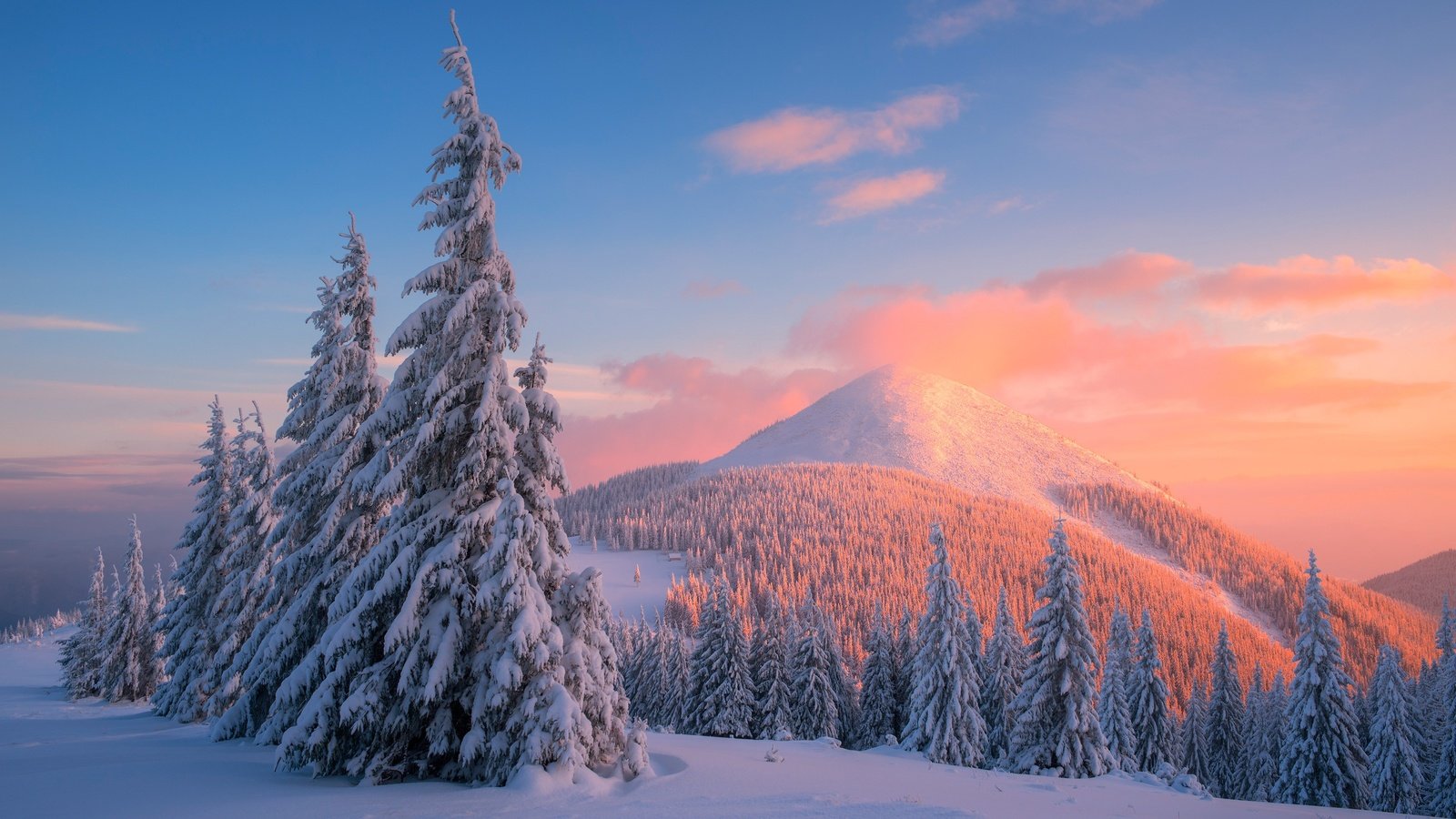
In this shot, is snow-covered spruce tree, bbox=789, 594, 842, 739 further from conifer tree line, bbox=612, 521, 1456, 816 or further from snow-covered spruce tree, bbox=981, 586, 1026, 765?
snow-covered spruce tree, bbox=981, 586, 1026, 765

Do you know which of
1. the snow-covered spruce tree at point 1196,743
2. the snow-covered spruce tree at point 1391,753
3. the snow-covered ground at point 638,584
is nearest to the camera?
the snow-covered spruce tree at point 1391,753

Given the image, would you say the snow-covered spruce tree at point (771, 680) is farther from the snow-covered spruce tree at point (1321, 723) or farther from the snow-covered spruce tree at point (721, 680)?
the snow-covered spruce tree at point (1321, 723)

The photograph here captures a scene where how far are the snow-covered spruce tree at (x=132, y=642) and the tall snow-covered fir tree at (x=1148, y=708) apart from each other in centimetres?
6772

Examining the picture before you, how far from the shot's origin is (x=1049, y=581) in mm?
36375

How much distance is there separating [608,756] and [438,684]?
3.71 meters

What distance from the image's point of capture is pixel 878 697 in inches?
2267

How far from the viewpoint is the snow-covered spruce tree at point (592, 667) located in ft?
46.5

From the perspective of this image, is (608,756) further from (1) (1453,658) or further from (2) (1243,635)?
(2) (1243,635)

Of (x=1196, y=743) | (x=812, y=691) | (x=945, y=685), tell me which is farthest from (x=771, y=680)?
(x=1196, y=743)

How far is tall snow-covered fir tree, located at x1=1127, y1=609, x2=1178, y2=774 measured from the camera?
48625 millimetres

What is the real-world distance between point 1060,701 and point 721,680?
86.2ft

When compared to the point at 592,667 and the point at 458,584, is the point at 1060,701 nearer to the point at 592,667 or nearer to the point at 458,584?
the point at 592,667

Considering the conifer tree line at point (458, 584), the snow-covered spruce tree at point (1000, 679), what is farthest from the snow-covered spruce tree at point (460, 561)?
the snow-covered spruce tree at point (1000, 679)

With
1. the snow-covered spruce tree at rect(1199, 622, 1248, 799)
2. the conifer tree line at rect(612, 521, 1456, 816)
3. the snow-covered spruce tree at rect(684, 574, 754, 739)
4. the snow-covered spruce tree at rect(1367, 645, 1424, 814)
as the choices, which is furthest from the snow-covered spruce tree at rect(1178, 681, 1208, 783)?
the snow-covered spruce tree at rect(684, 574, 754, 739)
